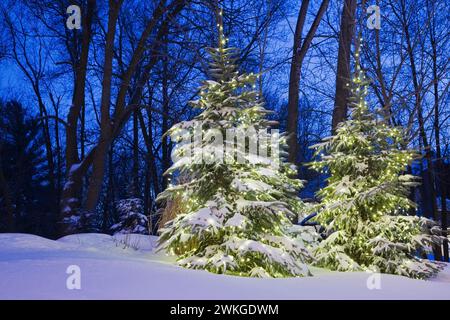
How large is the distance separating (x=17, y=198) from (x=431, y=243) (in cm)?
1895

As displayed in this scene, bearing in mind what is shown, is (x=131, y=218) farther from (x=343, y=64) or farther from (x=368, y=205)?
(x=368, y=205)

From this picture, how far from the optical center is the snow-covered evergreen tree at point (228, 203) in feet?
19.0

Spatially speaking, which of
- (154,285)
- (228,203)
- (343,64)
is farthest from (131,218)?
(154,285)

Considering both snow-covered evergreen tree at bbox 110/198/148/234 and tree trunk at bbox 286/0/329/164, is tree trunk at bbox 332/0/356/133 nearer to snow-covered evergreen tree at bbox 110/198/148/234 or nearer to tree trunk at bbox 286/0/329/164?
tree trunk at bbox 286/0/329/164

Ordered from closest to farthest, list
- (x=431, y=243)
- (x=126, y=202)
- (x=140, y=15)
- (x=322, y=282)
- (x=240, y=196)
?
(x=322, y=282) < (x=240, y=196) < (x=431, y=243) < (x=126, y=202) < (x=140, y=15)

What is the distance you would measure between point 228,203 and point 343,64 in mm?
7724

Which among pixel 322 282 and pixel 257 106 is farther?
pixel 257 106

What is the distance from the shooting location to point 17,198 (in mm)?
21125

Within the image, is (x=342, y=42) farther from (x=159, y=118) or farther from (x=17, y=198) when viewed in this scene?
(x=17, y=198)

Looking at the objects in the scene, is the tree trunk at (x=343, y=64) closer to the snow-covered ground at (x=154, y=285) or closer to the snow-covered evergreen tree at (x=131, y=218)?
the snow-covered evergreen tree at (x=131, y=218)

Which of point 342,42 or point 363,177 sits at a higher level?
point 342,42

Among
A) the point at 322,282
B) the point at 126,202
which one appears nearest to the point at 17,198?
the point at 126,202
